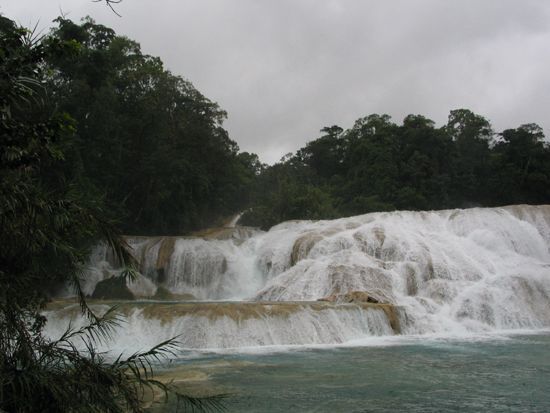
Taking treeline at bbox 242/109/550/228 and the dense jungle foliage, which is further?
treeline at bbox 242/109/550/228

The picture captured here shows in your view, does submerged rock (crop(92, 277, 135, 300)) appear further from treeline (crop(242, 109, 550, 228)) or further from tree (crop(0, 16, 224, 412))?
tree (crop(0, 16, 224, 412))

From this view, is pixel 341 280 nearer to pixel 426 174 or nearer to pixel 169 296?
pixel 169 296

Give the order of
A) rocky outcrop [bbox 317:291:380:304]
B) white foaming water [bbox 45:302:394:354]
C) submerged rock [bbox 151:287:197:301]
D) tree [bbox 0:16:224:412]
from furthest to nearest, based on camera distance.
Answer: submerged rock [bbox 151:287:197:301] → rocky outcrop [bbox 317:291:380:304] → white foaming water [bbox 45:302:394:354] → tree [bbox 0:16:224:412]

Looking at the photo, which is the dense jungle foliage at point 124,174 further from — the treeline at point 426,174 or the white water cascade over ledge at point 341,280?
the white water cascade over ledge at point 341,280

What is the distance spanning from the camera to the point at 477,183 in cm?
4188

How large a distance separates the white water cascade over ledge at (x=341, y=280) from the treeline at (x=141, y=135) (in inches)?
161

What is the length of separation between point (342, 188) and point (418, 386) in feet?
124

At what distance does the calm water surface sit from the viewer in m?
7.54

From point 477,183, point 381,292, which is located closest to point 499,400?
point 381,292

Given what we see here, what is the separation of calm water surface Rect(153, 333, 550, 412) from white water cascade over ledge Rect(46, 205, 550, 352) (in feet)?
5.11

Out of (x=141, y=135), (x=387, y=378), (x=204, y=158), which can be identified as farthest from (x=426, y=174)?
(x=387, y=378)

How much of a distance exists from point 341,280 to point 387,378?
29.0 ft

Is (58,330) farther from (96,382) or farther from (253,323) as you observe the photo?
(96,382)

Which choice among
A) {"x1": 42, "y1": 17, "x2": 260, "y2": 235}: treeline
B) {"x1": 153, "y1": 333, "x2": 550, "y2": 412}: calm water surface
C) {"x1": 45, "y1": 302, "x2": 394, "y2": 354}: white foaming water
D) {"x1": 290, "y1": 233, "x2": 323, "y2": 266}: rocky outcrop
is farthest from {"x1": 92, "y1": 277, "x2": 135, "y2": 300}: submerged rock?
{"x1": 153, "y1": 333, "x2": 550, "y2": 412}: calm water surface
